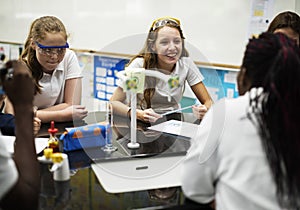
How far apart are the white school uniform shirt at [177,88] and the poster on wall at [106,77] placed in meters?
0.06

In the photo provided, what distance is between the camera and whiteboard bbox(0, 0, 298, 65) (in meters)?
2.82

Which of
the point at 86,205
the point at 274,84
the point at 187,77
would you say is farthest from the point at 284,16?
the point at 86,205

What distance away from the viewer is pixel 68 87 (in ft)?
7.06

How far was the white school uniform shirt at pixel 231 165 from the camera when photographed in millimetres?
950

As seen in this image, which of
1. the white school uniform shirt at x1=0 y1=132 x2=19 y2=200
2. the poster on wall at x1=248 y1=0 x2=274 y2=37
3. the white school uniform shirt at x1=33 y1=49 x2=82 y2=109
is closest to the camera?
the white school uniform shirt at x1=0 y1=132 x2=19 y2=200

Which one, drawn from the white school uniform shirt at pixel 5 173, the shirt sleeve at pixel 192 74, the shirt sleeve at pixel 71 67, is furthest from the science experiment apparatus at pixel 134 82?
the shirt sleeve at pixel 71 67

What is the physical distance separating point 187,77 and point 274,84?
3.65 feet

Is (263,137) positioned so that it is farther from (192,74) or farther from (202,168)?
(192,74)

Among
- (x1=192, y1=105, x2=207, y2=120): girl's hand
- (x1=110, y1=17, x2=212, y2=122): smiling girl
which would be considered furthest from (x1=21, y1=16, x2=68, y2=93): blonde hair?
(x1=192, y1=105, x2=207, y2=120): girl's hand

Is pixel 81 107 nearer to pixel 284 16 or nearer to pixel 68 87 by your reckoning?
pixel 68 87

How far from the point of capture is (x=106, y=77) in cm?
172

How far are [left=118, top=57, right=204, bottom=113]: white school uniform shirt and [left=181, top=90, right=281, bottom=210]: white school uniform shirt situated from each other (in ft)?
1.75

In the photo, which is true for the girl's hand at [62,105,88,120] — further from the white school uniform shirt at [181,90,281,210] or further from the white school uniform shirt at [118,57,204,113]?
the white school uniform shirt at [181,90,281,210]

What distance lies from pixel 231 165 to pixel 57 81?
1.37 meters
